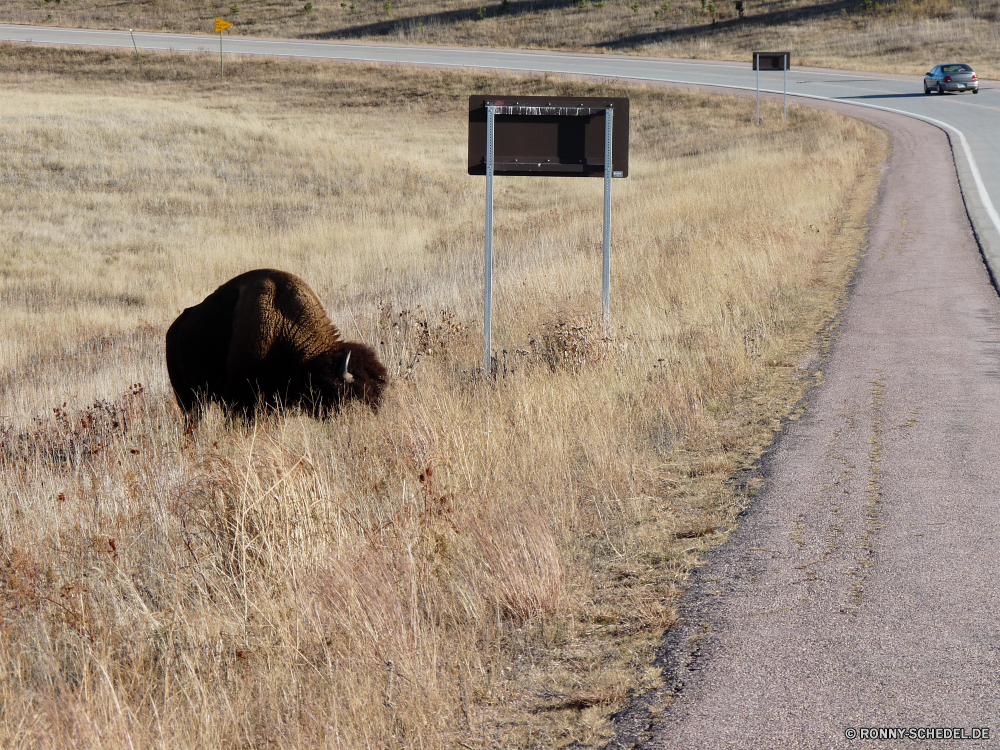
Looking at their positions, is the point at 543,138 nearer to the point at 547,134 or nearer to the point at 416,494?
the point at 547,134

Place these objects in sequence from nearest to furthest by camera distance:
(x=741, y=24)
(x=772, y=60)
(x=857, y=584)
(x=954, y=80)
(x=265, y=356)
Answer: (x=857, y=584) < (x=265, y=356) < (x=772, y=60) < (x=954, y=80) < (x=741, y=24)

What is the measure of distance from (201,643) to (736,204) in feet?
54.3

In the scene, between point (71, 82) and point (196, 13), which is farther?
point (196, 13)

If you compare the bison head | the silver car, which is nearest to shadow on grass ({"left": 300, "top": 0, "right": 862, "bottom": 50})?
the silver car

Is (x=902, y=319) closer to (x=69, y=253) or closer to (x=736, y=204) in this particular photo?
(x=736, y=204)

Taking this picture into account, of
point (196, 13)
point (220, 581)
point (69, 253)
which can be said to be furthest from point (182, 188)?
point (196, 13)

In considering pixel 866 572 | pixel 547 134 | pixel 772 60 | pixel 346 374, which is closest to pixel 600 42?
pixel 772 60

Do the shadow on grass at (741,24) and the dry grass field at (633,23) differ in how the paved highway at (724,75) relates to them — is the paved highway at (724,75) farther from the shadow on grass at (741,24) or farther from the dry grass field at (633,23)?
the shadow on grass at (741,24)

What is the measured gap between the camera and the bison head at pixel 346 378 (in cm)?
684

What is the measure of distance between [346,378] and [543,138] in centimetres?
347

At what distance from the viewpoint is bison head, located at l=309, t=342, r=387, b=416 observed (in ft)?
22.5

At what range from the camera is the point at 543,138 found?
885cm

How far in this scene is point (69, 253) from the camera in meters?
21.6

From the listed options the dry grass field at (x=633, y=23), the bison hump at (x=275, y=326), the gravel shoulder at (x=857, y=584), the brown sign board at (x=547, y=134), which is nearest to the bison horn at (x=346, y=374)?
the bison hump at (x=275, y=326)
